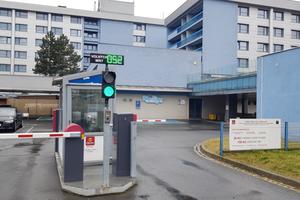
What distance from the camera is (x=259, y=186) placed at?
287 inches

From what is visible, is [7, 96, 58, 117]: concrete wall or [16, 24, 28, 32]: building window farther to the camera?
[16, 24, 28, 32]: building window

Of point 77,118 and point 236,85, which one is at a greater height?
point 236,85

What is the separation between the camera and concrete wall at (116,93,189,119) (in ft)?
117

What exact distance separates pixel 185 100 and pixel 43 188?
3206 centimetres

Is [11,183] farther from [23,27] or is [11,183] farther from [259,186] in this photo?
→ [23,27]

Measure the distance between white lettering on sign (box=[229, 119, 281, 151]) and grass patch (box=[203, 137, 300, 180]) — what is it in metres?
0.25

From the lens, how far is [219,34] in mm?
43344

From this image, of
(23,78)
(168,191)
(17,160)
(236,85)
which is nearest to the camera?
(168,191)

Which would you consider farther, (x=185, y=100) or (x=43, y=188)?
(x=185, y=100)

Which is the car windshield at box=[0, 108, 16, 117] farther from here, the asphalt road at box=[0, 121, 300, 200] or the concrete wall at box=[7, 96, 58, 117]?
the concrete wall at box=[7, 96, 58, 117]

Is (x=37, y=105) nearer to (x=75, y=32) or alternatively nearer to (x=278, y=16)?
(x=75, y=32)

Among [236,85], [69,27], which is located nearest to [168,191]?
[236,85]

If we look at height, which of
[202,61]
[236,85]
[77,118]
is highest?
[202,61]

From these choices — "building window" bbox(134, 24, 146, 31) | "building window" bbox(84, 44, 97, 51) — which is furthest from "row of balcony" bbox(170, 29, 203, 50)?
"building window" bbox(84, 44, 97, 51)
